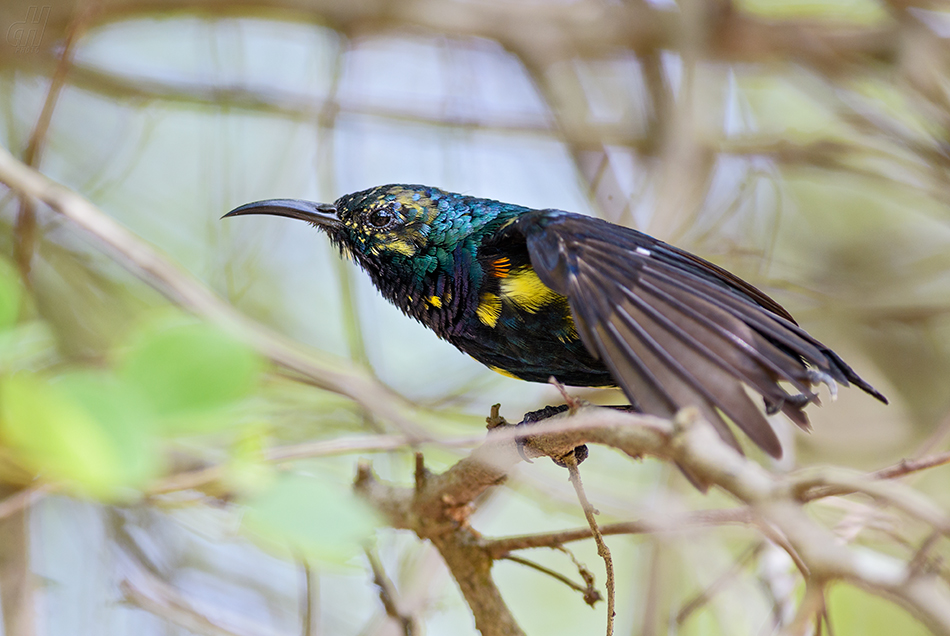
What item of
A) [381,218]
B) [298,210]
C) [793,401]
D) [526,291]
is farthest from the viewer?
[298,210]

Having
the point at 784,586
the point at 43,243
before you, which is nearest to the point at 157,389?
the point at 784,586

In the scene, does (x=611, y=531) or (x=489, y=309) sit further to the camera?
(x=489, y=309)

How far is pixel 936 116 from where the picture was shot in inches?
167

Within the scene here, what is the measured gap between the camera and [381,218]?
113 inches

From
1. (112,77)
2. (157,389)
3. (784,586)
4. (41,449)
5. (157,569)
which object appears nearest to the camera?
(41,449)

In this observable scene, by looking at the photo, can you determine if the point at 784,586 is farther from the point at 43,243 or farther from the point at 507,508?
the point at 43,243

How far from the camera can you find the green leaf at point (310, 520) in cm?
85

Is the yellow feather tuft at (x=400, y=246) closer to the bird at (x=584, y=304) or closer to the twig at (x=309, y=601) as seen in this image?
the bird at (x=584, y=304)

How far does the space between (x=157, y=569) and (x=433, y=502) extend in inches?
75.8

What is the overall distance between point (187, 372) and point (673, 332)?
124 centimetres

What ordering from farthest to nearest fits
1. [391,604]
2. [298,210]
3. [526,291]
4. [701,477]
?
[298,210] → [526,291] → [391,604] → [701,477]
